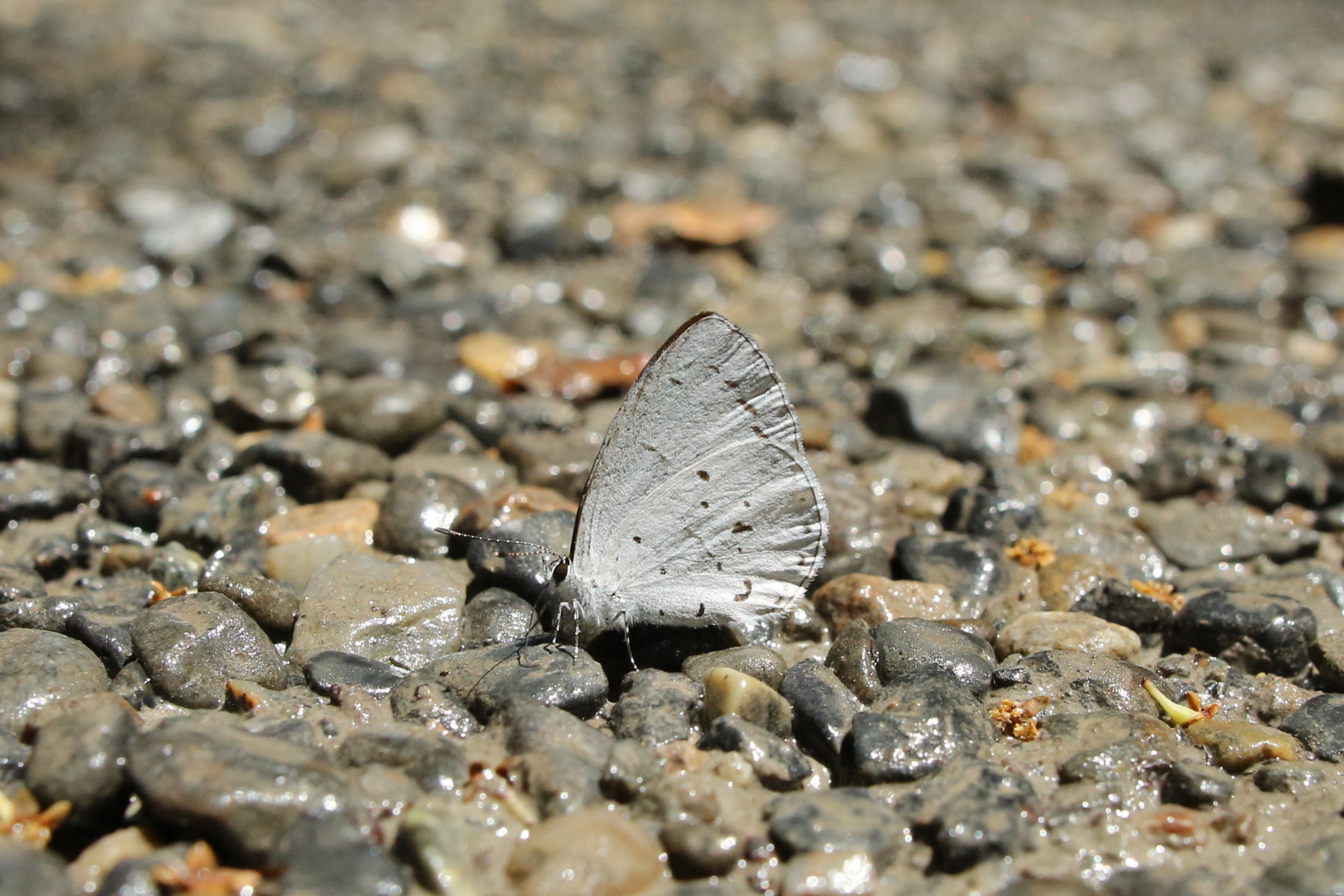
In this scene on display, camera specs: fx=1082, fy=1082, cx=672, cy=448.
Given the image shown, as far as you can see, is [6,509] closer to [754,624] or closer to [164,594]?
[164,594]

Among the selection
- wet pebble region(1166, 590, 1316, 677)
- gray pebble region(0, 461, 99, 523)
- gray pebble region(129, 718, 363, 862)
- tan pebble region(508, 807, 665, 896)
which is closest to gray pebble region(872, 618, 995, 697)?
wet pebble region(1166, 590, 1316, 677)

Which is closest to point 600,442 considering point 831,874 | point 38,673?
point 38,673

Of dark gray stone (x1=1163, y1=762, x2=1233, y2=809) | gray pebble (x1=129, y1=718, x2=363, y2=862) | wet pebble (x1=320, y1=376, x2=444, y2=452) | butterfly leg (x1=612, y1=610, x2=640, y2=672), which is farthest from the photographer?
wet pebble (x1=320, y1=376, x2=444, y2=452)

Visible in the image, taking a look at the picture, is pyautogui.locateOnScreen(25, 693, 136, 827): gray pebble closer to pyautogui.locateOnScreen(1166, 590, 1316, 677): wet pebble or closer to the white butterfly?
the white butterfly

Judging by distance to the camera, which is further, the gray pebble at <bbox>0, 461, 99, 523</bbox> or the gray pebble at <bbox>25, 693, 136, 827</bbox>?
the gray pebble at <bbox>0, 461, 99, 523</bbox>

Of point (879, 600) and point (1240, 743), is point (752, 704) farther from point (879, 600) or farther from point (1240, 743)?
point (1240, 743)

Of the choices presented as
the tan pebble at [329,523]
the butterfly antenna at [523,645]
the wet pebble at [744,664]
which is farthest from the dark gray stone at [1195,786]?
the tan pebble at [329,523]
